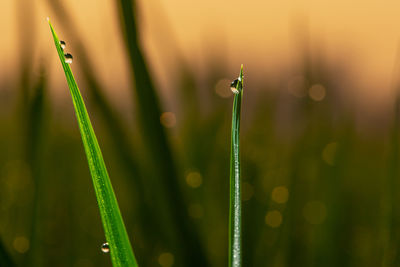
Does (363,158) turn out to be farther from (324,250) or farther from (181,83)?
(324,250)

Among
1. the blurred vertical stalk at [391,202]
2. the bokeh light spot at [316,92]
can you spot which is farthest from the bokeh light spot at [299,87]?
the blurred vertical stalk at [391,202]

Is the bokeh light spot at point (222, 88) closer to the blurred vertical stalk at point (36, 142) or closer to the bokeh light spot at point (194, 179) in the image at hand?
the bokeh light spot at point (194, 179)

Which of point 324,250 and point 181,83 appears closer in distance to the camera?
point 324,250

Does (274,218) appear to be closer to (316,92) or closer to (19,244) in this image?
(316,92)

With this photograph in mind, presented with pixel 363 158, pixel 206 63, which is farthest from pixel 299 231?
pixel 363 158

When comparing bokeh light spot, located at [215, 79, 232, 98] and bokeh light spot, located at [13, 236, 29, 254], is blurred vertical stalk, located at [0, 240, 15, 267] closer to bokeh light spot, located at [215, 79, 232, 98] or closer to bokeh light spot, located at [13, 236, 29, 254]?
bokeh light spot, located at [13, 236, 29, 254]

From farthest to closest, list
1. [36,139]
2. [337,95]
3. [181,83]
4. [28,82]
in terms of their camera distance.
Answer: [337,95]
[181,83]
[28,82]
[36,139]
